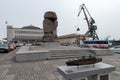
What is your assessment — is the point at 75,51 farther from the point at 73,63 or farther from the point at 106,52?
the point at 73,63

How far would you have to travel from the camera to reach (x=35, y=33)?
4094 inches

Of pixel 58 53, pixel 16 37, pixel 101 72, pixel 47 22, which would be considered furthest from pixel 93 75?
pixel 16 37

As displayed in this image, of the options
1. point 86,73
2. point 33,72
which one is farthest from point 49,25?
point 86,73

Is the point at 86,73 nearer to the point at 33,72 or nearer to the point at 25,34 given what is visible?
the point at 33,72

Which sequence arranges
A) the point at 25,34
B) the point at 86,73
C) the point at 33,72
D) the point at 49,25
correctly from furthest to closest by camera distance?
the point at 25,34 → the point at 49,25 → the point at 33,72 → the point at 86,73

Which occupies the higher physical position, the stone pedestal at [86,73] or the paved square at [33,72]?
the stone pedestal at [86,73]

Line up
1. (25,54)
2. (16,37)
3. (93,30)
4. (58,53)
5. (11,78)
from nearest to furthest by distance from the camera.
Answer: (11,78) → (25,54) → (58,53) → (93,30) → (16,37)

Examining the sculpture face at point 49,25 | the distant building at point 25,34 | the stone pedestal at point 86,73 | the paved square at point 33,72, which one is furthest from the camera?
the distant building at point 25,34

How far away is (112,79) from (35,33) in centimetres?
10007

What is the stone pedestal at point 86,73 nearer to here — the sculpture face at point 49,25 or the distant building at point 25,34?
the sculpture face at point 49,25

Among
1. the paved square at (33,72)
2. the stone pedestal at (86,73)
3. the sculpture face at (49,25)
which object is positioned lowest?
the paved square at (33,72)

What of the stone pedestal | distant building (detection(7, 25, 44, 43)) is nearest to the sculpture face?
the stone pedestal

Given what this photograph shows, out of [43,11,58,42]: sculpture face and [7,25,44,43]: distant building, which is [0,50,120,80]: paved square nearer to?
[43,11,58,42]: sculpture face

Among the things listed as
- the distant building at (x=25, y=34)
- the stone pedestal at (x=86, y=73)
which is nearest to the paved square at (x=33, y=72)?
the stone pedestal at (x=86, y=73)
